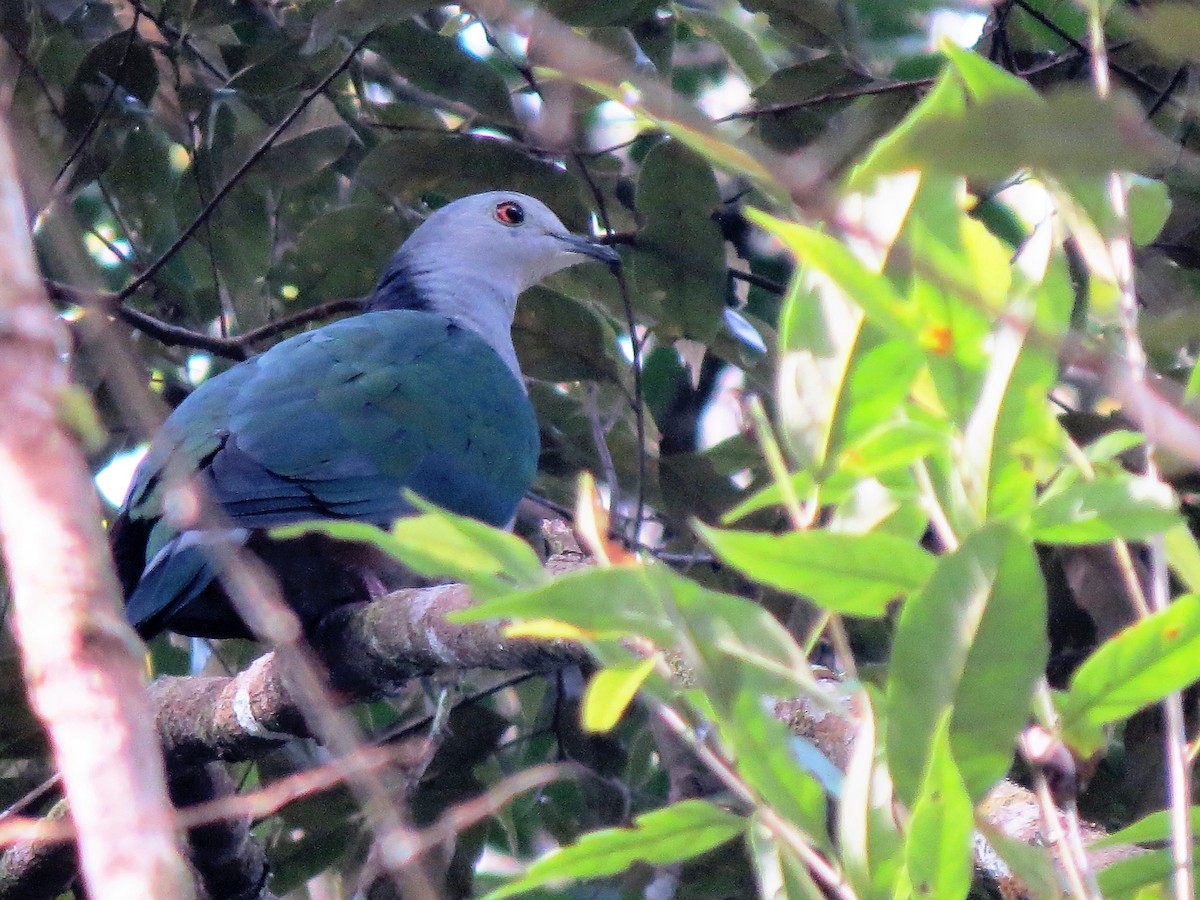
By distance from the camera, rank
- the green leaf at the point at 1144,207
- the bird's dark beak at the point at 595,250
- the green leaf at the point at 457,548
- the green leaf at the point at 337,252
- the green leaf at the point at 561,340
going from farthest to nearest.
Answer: the bird's dark beak at the point at 595,250
the green leaf at the point at 337,252
the green leaf at the point at 561,340
the green leaf at the point at 1144,207
the green leaf at the point at 457,548

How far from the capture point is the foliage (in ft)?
3.35

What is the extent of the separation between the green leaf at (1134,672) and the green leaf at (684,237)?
2.43 m

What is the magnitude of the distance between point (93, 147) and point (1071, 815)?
3400mm

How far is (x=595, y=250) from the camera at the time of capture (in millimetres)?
4508

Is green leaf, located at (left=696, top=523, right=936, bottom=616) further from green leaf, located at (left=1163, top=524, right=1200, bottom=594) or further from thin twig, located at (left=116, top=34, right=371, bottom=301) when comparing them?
thin twig, located at (left=116, top=34, right=371, bottom=301)

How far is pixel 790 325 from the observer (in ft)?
3.79

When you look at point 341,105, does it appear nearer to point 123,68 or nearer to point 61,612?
point 123,68

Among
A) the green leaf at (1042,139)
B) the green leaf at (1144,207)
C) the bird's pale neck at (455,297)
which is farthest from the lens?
the bird's pale neck at (455,297)

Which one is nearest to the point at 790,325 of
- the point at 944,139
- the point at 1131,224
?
the point at 1131,224

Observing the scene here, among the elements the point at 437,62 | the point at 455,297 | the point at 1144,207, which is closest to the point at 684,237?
the point at 437,62

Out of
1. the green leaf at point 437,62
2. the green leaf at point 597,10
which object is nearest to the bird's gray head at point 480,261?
the green leaf at point 437,62

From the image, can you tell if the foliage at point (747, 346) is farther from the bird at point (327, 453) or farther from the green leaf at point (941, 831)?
the bird at point (327, 453)

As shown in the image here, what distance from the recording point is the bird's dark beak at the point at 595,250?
4.41 m

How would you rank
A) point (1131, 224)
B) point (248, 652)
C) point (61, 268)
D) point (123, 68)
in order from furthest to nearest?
1. point (248, 652)
2. point (61, 268)
3. point (123, 68)
4. point (1131, 224)
